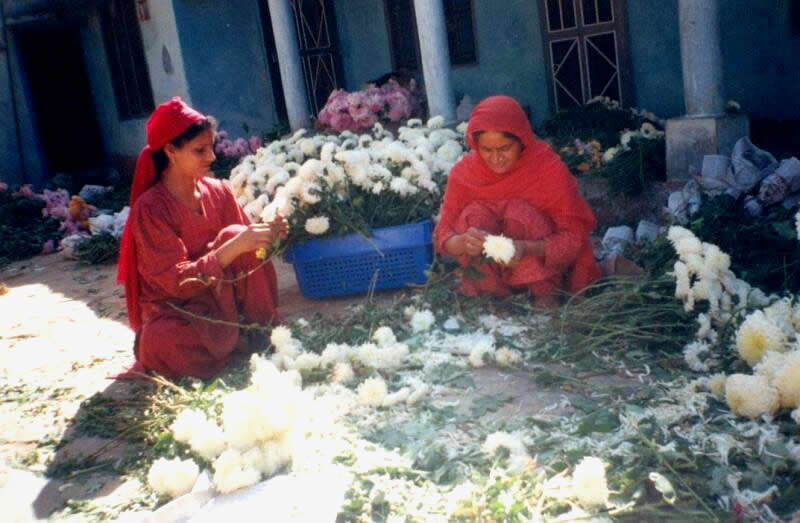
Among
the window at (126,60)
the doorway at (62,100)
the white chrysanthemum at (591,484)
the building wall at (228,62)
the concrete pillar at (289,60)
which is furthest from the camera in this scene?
the doorway at (62,100)

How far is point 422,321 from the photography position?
394 cm

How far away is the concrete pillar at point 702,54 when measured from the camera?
546 cm

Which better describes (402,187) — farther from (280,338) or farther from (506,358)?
(506,358)

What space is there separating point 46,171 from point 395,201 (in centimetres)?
984

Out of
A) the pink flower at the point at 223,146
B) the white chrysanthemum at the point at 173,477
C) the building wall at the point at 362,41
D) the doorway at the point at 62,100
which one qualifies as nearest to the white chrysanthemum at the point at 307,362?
the white chrysanthemum at the point at 173,477

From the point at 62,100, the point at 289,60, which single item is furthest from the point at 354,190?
the point at 62,100

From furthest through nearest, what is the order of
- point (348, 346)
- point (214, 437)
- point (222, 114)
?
point (222, 114)
point (348, 346)
point (214, 437)

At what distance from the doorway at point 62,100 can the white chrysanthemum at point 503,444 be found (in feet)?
39.5

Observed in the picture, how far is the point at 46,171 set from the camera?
508 inches

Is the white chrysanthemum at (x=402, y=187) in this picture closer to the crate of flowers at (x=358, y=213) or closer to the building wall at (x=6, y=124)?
the crate of flowers at (x=358, y=213)

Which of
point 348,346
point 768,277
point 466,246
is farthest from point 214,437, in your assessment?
point 768,277

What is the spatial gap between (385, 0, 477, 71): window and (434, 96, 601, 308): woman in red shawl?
4315 millimetres

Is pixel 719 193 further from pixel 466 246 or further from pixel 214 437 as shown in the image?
pixel 214 437

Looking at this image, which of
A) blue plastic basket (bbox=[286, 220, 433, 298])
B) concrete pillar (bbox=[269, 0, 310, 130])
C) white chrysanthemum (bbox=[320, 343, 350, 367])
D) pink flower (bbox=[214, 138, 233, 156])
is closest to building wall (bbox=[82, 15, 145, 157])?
pink flower (bbox=[214, 138, 233, 156])
